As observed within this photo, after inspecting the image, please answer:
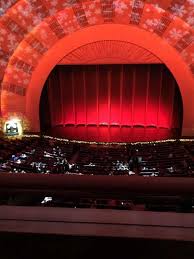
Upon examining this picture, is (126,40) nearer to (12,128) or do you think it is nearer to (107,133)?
(107,133)

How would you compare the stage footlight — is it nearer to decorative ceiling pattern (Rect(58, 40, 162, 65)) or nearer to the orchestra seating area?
the orchestra seating area

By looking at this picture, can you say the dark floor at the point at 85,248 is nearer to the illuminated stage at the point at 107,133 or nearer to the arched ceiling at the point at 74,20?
the arched ceiling at the point at 74,20

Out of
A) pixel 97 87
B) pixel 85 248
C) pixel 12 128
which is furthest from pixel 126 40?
pixel 85 248

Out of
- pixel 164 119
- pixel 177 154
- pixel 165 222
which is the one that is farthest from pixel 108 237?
pixel 164 119

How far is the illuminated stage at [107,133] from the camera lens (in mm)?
20672

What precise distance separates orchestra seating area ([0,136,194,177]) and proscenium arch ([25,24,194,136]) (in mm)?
2005

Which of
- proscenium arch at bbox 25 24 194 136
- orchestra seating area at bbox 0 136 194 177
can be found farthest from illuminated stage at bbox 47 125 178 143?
proscenium arch at bbox 25 24 194 136

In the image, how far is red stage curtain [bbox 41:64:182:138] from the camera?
66.0ft

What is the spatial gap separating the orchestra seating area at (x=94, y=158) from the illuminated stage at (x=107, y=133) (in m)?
1.64

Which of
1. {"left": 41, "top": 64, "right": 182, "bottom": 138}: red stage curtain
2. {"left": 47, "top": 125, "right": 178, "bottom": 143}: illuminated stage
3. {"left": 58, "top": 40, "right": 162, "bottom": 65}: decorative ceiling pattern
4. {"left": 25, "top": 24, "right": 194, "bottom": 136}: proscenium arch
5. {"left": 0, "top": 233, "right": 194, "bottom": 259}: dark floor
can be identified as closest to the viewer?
{"left": 0, "top": 233, "right": 194, "bottom": 259}: dark floor

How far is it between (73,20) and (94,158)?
23.1 ft

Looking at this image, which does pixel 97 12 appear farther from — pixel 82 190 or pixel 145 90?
pixel 82 190

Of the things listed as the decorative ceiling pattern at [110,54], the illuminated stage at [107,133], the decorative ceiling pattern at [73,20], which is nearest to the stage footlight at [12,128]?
the decorative ceiling pattern at [73,20]

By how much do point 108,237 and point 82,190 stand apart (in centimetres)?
31
